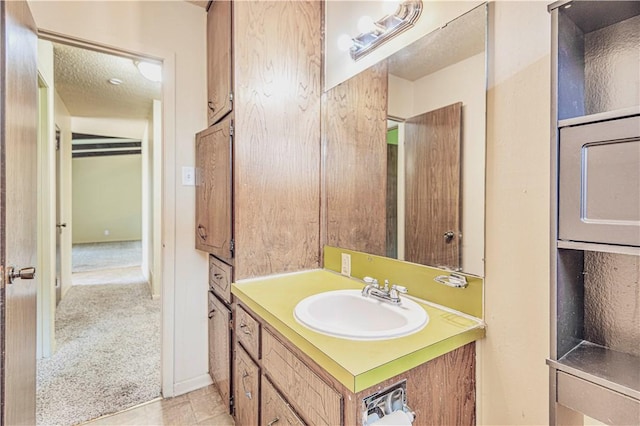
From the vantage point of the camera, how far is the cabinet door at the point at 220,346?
1.70 m

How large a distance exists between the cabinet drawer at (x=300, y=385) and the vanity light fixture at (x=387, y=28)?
1.32 meters

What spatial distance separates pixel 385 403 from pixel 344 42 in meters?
1.60

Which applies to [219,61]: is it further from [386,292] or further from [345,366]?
[345,366]

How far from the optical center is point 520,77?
0.95 m

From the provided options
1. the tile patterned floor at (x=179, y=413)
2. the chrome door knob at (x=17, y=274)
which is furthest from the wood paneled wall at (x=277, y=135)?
the tile patterned floor at (x=179, y=413)

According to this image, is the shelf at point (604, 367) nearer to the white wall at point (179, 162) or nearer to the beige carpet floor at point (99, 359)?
the white wall at point (179, 162)

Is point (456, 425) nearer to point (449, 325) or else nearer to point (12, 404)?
point (449, 325)

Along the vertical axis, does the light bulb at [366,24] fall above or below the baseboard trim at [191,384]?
above

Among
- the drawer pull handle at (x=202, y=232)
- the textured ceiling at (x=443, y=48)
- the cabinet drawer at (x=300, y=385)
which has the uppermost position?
the textured ceiling at (x=443, y=48)

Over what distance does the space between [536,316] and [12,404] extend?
5.81ft

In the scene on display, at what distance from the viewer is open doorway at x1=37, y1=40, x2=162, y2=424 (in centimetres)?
204

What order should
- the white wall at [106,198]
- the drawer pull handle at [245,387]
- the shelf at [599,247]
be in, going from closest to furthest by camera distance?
the shelf at [599,247], the drawer pull handle at [245,387], the white wall at [106,198]

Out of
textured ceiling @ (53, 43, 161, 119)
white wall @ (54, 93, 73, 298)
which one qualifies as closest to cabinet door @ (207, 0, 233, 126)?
textured ceiling @ (53, 43, 161, 119)

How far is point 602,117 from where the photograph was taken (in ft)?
2.12
